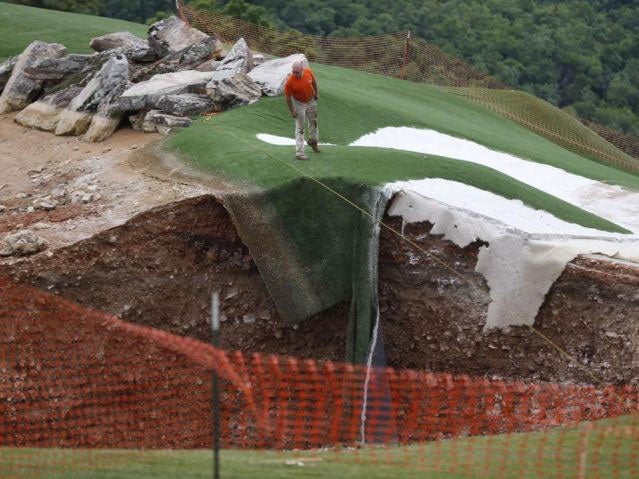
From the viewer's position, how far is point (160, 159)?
17.1 m

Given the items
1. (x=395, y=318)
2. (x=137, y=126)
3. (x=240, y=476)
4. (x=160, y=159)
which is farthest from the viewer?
(x=137, y=126)

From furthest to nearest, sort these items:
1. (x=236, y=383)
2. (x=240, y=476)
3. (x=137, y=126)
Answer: (x=137, y=126), (x=236, y=383), (x=240, y=476)

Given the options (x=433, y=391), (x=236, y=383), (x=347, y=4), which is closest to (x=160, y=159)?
(x=236, y=383)

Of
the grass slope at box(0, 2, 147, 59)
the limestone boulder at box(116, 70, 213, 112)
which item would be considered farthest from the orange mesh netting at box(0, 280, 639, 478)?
the grass slope at box(0, 2, 147, 59)

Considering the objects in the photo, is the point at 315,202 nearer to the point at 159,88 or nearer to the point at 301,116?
the point at 301,116

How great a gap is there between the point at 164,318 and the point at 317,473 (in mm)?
6140

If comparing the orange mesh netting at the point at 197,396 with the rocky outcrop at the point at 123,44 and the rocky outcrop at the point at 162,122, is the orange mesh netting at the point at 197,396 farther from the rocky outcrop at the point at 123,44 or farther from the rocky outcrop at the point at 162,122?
the rocky outcrop at the point at 123,44

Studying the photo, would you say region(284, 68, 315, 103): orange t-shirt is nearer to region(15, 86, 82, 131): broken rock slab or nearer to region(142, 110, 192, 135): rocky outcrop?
region(142, 110, 192, 135): rocky outcrop

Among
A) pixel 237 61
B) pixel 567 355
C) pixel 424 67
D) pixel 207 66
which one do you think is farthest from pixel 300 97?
pixel 424 67

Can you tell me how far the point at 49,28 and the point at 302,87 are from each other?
12.7m

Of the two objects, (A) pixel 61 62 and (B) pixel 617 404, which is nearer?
(B) pixel 617 404

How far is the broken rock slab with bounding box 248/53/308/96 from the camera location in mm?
19469

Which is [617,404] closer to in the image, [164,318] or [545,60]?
[164,318]

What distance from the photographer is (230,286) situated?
1538cm
